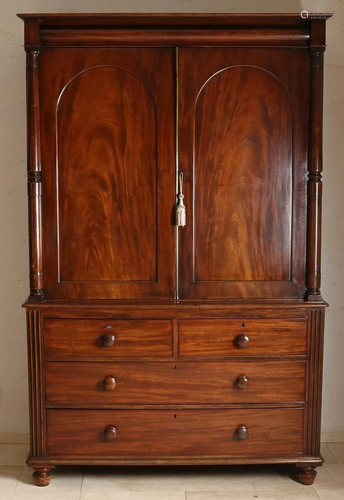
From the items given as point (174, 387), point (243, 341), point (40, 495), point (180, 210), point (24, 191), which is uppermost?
point (24, 191)

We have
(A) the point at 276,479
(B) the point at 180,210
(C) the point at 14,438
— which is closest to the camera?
(B) the point at 180,210

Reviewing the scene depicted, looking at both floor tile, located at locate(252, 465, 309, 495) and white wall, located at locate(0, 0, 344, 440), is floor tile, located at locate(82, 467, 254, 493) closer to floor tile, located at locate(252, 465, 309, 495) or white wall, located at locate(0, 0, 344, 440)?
floor tile, located at locate(252, 465, 309, 495)

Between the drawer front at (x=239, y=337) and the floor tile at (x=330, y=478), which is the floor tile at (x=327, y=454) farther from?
the drawer front at (x=239, y=337)

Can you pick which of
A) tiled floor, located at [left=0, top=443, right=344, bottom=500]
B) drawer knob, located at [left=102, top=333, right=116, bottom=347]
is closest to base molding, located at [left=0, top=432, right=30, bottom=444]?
tiled floor, located at [left=0, top=443, right=344, bottom=500]

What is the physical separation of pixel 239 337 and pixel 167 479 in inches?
29.9

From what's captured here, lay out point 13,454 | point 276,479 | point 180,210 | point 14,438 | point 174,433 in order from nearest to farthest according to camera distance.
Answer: point 180,210 < point 174,433 < point 276,479 < point 13,454 < point 14,438

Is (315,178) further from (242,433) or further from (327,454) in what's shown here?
(327,454)

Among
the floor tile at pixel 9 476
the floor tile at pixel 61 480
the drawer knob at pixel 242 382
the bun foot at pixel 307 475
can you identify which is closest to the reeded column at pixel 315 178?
the drawer knob at pixel 242 382

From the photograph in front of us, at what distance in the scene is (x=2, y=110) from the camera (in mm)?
3189

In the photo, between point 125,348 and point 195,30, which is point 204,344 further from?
point 195,30

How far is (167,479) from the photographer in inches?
114

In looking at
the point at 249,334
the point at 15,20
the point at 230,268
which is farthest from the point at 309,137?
the point at 15,20

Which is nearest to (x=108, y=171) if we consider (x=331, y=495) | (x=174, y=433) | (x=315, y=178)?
(x=315, y=178)

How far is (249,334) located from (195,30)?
1.32m
